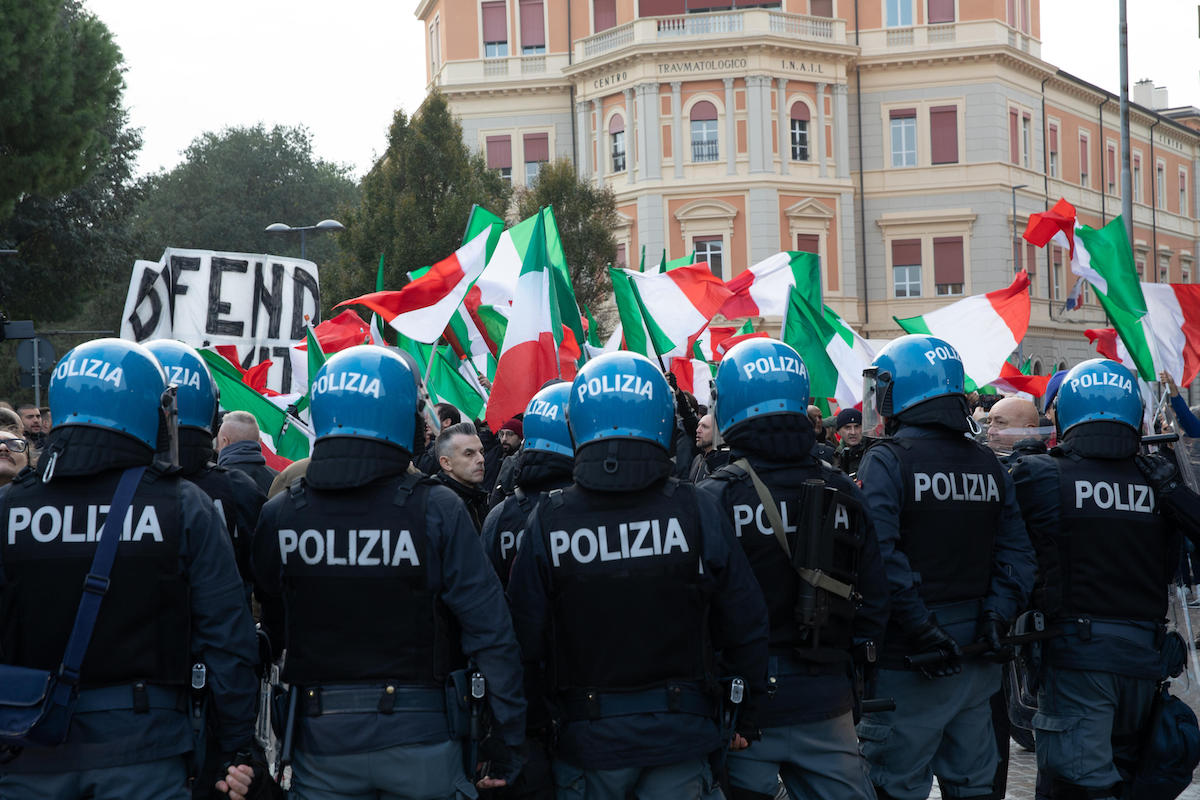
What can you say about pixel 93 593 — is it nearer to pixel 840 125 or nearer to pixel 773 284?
pixel 773 284

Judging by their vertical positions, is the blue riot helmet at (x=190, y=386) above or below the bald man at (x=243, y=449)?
above

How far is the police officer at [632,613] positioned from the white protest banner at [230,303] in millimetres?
7479

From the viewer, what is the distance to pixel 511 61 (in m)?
45.3

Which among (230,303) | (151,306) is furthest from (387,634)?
(230,303)

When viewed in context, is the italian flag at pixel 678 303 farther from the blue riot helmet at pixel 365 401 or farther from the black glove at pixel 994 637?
the blue riot helmet at pixel 365 401

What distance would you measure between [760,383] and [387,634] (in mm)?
1609

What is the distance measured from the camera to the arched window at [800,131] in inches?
1698

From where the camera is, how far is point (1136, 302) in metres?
9.97

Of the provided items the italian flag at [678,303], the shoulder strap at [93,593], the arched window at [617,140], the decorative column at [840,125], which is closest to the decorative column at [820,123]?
the decorative column at [840,125]

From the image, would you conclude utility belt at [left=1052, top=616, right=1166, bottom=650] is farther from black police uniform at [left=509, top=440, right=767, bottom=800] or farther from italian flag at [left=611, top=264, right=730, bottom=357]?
italian flag at [left=611, top=264, right=730, bottom=357]

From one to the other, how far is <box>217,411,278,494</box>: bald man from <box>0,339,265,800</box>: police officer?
226 centimetres

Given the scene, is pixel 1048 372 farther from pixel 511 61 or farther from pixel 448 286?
pixel 448 286

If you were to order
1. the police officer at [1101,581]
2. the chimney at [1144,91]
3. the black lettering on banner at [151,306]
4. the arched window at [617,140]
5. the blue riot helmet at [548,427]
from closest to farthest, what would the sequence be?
the police officer at [1101,581] < the blue riot helmet at [548,427] < the black lettering on banner at [151,306] < the arched window at [617,140] < the chimney at [1144,91]

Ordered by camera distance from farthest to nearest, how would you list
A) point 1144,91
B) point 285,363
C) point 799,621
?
point 1144,91 < point 285,363 < point 799,621
